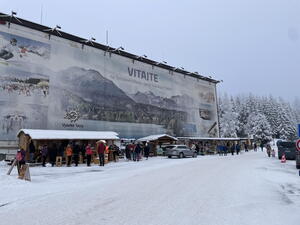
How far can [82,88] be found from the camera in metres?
29.1

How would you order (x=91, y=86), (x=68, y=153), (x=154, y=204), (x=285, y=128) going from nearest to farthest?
1. (x=154, y=204)
2. (x=68, y=153)
3. (x=91, y=86)
4. (x=285, y=128)

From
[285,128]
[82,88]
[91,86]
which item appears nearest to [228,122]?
[285,128]

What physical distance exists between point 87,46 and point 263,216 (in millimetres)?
29232

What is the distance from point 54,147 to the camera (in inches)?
738

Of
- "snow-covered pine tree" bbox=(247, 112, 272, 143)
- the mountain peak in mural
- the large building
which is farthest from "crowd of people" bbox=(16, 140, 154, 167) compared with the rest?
"snow-covered pine tree" bbox=(247, 112, 272, 143)

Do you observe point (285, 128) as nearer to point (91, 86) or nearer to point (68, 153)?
point (91, 86)

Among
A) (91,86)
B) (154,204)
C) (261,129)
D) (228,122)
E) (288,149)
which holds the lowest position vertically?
(154,204)

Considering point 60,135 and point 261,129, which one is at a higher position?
point 261,129

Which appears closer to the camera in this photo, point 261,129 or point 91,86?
point 91,86

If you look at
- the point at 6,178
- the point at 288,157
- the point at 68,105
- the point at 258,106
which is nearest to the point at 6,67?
the point at 68,105

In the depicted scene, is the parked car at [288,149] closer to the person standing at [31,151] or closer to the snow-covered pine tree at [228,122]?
the person standing at [31,151]

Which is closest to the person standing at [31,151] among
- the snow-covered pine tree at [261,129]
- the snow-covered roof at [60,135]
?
the snow-covered roof at [60,135]

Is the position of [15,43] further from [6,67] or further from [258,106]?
[258,106]

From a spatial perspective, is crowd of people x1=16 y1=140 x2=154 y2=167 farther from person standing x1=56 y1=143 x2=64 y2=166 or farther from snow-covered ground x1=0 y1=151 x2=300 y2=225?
snow-covered ground x1=0 y1=151 x2=300 y2=225
